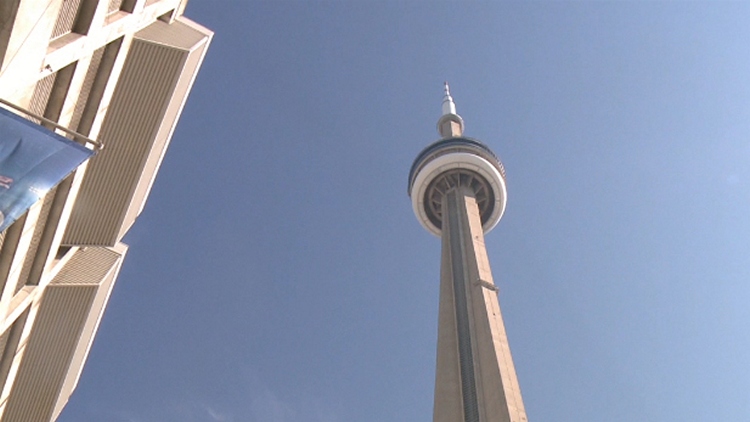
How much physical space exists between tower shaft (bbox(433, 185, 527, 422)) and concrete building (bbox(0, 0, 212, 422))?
20898 millimetres

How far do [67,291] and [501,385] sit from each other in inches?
890

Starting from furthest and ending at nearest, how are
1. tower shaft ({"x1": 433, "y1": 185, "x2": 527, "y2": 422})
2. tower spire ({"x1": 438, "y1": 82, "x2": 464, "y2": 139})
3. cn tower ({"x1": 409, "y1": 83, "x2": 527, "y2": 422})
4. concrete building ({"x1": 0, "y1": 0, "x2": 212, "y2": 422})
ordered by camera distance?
1. tower spire ({"x1": 438, "y1": 82, "x2": 464, "y2": 139})
2. cn tower ({"x1": 409, "y1": 83, "x2": 527, "y2": 422})
3. tower shaft ({"x1": 433, "y1": 185, "x2": 527, "y2": 422})
4. concrete building ({"x1": 0, "y1": 0, "x2": 212, "y2": 422})

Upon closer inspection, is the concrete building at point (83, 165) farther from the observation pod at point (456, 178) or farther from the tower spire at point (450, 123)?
the tower spire at point (450, 123)

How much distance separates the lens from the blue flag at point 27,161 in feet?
28.8

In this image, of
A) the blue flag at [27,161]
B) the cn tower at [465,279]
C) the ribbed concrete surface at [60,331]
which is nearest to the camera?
the blue flag at [27,161]

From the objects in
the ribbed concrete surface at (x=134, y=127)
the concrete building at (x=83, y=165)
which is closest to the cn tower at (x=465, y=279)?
the concrete building at (x=83, y=165)

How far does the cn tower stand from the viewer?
3534 cm

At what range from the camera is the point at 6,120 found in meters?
9.05

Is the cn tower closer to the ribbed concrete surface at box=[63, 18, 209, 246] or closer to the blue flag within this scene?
the ribbed concrete surface at box=[63, 18, 209, 246]

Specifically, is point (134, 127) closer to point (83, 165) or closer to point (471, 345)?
point (83, 165)

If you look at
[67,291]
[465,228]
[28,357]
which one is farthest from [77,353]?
[465,228]

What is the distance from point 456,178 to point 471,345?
67.5ft

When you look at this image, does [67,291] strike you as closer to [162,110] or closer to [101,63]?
[162,110]

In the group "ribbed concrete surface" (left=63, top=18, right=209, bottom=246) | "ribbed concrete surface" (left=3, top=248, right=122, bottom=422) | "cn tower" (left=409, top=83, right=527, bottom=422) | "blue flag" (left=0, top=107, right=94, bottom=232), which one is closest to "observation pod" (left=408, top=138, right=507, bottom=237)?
"cn tower" (left=409, top=83, right=527, bottom=422)
